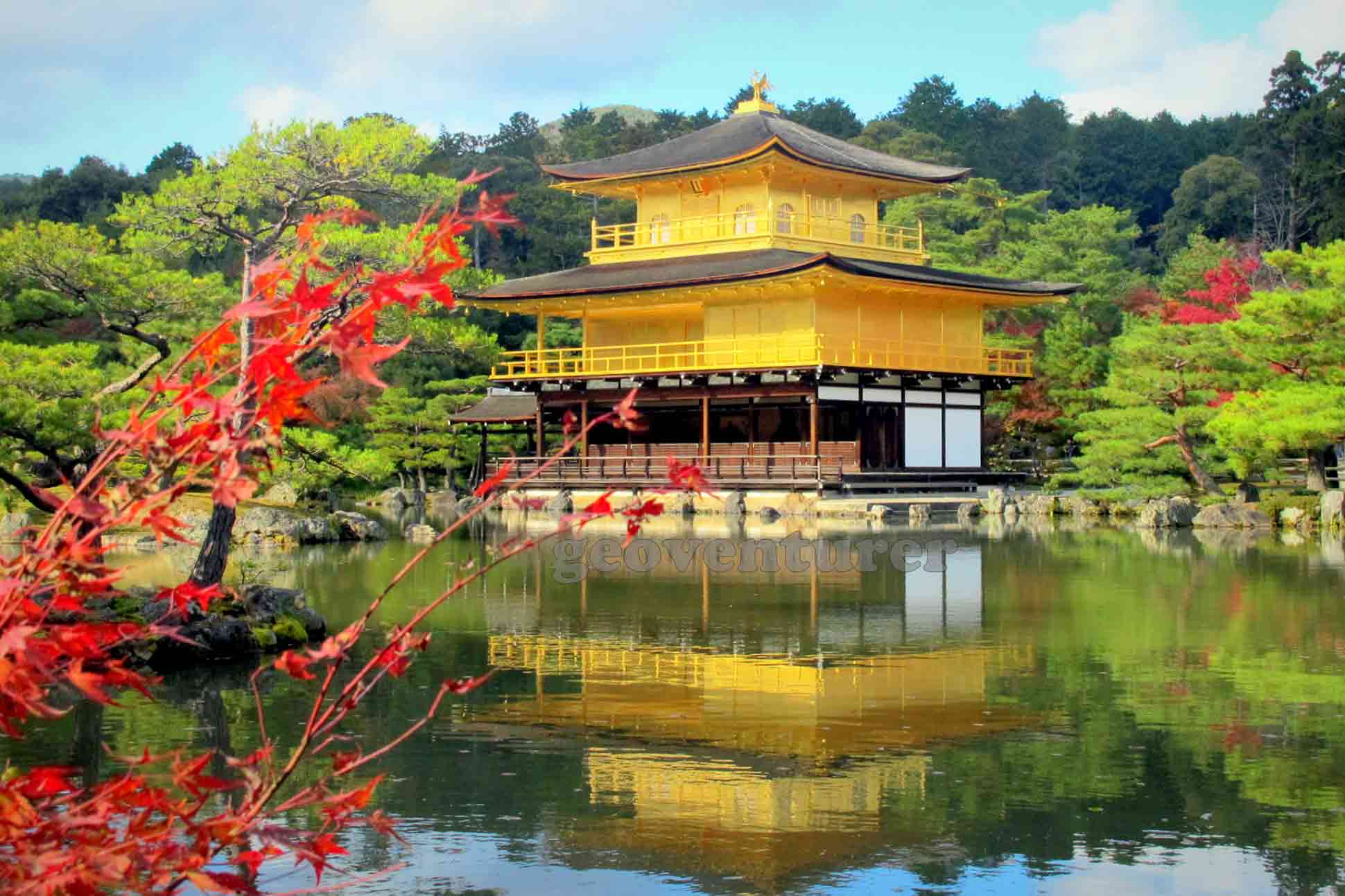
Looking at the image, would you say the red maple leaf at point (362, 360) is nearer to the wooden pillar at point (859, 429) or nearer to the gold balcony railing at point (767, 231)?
the wooden pillar at point (859, 429)

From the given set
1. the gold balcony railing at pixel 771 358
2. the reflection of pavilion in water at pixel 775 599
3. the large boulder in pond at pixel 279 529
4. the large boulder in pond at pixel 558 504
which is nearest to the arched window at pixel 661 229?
the gold balcony railing at pixel 771 358

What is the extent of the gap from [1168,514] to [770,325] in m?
10.3

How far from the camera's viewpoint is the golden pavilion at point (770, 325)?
32.7m

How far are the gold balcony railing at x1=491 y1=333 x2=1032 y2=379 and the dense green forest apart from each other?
2216 mm

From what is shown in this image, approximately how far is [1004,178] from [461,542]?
6147 cm

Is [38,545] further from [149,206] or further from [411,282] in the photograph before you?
[149,206]

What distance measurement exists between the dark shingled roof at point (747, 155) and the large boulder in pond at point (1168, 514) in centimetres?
1168

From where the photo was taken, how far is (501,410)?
38.6 m

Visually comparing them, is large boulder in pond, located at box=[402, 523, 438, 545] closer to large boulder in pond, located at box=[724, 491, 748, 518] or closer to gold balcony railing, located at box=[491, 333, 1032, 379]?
gold balcony railing, located at box=[491, 333, 1032, 379]

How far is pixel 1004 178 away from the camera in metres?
79.8

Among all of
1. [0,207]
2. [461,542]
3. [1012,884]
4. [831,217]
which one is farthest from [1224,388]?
[0,207]

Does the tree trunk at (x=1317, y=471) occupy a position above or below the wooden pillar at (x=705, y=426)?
below

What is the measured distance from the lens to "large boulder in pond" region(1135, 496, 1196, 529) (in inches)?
1064

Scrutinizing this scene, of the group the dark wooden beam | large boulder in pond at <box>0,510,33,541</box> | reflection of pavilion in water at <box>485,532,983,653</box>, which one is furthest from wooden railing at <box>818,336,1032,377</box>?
large boulder in pond at <box>0,510,33,541</box>
